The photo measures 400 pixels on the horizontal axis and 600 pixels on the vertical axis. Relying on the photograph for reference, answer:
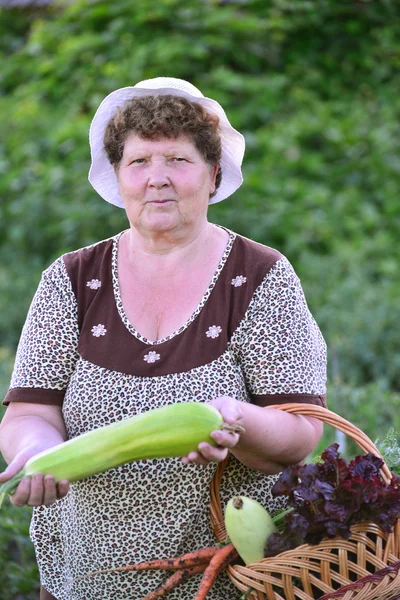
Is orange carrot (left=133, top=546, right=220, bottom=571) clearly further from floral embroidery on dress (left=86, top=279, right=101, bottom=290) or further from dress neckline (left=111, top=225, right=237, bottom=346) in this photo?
floral embroidery on dress (left=86, top=279, right=101, bottom=290)

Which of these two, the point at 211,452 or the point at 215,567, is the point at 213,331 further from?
the point at 215,567

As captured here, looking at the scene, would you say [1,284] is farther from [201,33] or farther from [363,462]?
[363,462]

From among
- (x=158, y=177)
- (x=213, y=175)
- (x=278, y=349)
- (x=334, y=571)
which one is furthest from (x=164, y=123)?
(x=334, y=571)

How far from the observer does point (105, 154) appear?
2.77 meters

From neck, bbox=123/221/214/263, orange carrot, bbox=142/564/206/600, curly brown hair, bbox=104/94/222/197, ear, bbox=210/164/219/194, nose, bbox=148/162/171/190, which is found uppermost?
curly brown hair, bbox=104/94/222/197

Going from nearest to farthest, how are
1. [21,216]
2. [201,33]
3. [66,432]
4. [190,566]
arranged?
[190,566]
[66,432]
[21,216]
[201,33]

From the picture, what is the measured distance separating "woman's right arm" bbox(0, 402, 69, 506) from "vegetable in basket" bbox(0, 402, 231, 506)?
0.07 ft

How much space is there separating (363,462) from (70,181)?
5.38m

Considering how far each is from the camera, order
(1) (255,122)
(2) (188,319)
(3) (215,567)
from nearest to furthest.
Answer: (3) (215,567)
(2) (188,319)
(1) (255,122)

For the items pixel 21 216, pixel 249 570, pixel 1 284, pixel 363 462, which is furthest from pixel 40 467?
pixel 21 216

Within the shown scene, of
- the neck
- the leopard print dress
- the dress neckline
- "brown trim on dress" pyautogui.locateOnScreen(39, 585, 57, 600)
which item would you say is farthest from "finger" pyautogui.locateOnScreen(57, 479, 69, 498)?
the neck

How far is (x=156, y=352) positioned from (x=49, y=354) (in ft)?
1.00

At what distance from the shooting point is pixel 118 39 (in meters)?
7.99

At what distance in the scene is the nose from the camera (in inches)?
99.0
